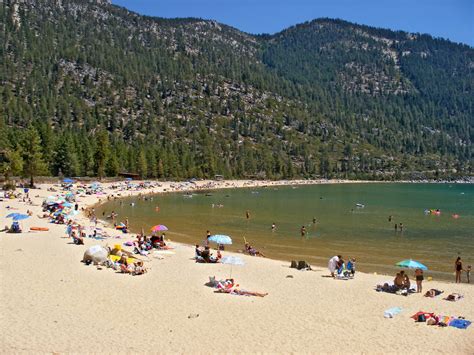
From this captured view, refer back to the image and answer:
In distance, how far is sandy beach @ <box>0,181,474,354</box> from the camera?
51.6 feet

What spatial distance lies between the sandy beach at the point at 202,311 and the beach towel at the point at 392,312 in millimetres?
211

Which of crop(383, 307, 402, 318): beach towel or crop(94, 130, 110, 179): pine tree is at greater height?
crop(94, 130, 110, 179): pine tree

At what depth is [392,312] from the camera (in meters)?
19.7

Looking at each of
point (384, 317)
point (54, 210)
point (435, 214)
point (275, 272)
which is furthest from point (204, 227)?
point (435, 214)

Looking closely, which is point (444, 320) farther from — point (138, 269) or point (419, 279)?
point (138, 269)

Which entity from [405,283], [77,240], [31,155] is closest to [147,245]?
[77,240]

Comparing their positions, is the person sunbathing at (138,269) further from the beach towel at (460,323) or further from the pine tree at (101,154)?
the pine tree at (101,154)

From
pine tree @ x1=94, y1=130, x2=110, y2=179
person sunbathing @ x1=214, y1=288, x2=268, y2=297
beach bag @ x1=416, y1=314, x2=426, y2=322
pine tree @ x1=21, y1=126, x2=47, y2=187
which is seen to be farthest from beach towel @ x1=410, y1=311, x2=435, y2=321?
pine tree @ x1=94, y1=130, x2=110, y2=179

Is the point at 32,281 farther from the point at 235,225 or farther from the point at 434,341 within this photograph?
the point at 235,225

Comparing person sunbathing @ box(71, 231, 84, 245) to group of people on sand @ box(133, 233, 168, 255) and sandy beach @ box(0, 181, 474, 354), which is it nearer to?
group of people on sand @ box(133, 233, 168, 255)

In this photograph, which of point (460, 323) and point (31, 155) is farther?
point (31, 155)

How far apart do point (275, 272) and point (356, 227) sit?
100.0 ft

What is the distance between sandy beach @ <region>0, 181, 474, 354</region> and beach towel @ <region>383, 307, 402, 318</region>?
0.21 metres

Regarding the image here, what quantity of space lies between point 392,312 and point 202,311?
26.4 ft
